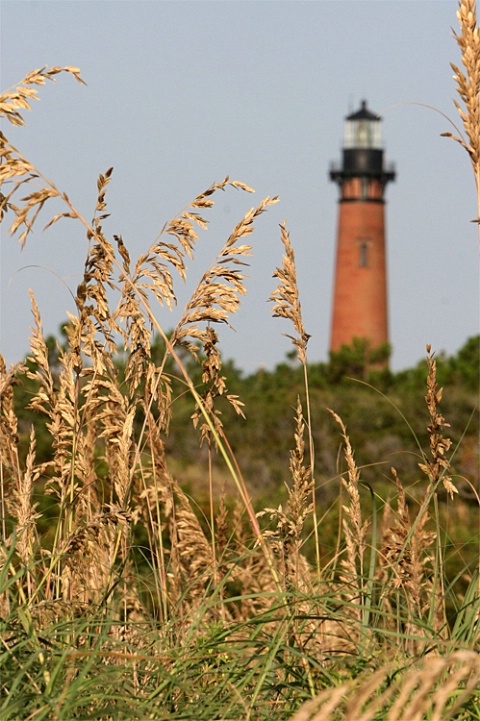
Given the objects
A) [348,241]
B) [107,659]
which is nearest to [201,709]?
[107,659]

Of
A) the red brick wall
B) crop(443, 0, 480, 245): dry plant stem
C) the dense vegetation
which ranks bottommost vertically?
the dense vegetation

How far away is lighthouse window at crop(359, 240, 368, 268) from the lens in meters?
47.8

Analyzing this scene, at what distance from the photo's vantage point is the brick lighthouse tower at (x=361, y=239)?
47.5 meters

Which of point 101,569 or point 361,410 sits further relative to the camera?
point 361,410

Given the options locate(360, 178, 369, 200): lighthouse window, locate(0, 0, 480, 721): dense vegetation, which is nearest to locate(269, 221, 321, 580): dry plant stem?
locate(0, 0, 480, 721): dense vegetation

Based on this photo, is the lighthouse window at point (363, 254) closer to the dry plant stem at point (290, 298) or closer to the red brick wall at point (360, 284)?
the red brick wall at point (360, 284)

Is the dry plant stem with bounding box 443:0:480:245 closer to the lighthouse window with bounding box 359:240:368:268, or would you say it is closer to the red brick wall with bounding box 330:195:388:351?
the red brick wall with bounding box 330:195:388:351

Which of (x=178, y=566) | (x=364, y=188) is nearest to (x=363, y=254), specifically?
(x=364, y=188)

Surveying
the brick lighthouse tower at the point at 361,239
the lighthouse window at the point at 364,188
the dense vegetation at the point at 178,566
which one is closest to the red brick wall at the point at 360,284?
the brick lighthouse tower at the point at 361,239

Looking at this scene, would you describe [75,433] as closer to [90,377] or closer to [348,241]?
[90,377]

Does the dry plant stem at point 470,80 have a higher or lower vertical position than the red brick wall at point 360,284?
lower

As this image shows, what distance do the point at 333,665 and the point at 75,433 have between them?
0.86 m

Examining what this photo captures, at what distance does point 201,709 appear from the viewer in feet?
6.06

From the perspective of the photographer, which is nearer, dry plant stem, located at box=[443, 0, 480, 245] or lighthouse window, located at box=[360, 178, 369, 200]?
dry plant stem, located at box=[443, 0, 480, 245]
